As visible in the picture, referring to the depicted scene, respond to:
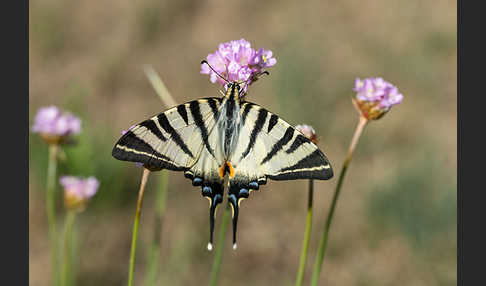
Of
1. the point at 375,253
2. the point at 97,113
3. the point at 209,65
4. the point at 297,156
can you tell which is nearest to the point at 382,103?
the point at 297,156

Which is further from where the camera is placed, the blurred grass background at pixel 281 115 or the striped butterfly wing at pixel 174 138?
the blurred grass background at pixel 281 115

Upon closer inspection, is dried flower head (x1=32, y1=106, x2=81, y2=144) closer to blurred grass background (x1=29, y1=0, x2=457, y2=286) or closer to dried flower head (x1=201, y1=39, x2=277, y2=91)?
dried flower head (x1=201, y1=39, x2=277, y2=91)

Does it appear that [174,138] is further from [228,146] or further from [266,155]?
[266,155]

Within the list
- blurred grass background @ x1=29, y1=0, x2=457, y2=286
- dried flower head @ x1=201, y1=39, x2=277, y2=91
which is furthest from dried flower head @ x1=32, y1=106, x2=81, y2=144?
blurred grass background @ x1=29, y1=0, x2=457, y2=286

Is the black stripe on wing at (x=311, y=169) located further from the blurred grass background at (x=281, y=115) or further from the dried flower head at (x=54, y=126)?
the blurred grass background at (x=281, y=115)

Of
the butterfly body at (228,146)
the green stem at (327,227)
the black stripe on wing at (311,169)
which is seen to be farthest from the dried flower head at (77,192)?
the green stem at (327,227)

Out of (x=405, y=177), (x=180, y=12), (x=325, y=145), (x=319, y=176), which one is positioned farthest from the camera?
(x=180, y=12)

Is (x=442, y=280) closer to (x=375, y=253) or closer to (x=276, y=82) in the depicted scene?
(x=375, y=253)

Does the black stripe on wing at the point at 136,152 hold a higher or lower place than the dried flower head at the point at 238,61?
lower
